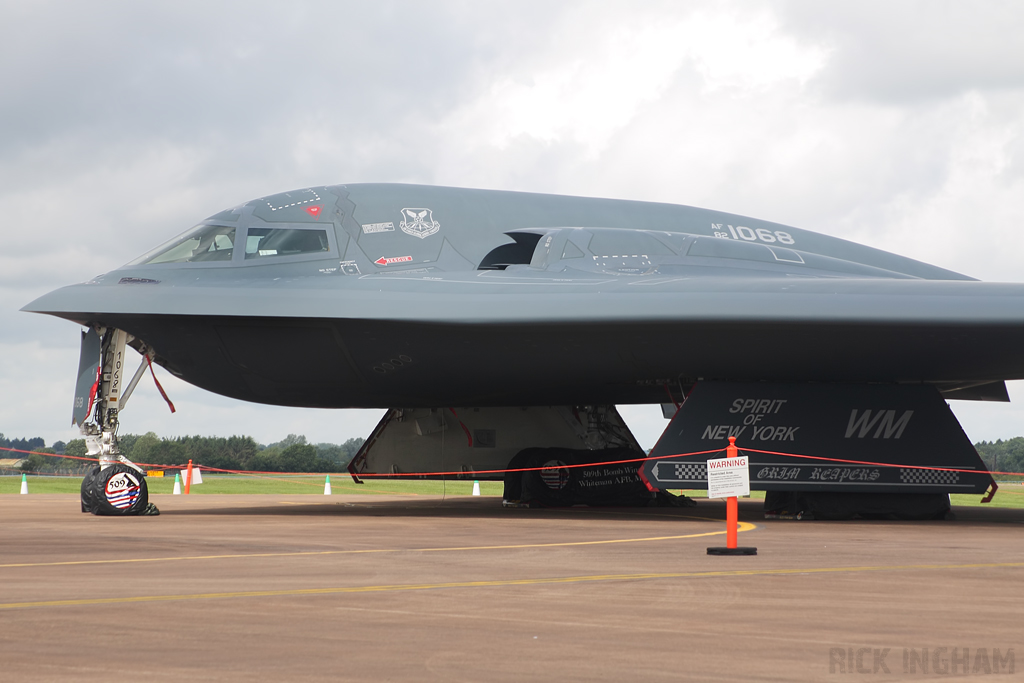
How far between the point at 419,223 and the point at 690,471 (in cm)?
514

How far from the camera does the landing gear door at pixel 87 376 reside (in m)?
13.6

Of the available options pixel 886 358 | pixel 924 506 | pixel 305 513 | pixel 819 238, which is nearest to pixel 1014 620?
pixel 886 358

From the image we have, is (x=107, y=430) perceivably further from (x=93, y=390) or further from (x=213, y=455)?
(x=213, y=455)

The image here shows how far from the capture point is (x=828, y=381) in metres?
13.9

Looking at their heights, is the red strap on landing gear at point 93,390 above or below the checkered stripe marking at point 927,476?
above

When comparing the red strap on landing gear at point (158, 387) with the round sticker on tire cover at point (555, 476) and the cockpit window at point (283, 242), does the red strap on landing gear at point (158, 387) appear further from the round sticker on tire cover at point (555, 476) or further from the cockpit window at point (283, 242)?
the round sticker on tire cover at point (555, 476)

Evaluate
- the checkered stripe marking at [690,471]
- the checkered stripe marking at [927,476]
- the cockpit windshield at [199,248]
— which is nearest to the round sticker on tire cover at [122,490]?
the cockpit windshield at [199,248]

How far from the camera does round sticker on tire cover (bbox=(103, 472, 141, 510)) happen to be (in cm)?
1361

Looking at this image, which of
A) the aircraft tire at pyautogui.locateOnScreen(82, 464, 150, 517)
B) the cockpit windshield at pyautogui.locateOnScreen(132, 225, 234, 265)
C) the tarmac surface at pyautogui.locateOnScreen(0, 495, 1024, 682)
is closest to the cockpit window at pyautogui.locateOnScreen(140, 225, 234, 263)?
the cockpit windshield at pyautogui.locateOnScreen(132, 225, 234, 265)

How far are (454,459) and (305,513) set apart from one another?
285 cm

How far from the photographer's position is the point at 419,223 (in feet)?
47.8

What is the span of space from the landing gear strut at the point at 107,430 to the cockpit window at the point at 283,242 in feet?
7.01

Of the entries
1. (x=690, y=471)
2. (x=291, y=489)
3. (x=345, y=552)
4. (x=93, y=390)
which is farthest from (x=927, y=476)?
(x=291, y=489)

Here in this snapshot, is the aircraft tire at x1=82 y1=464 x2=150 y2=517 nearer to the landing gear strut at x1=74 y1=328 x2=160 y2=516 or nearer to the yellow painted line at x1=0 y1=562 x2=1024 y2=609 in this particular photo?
the landing gear strut at x1=74 y1=328 x2=160 y2=516
